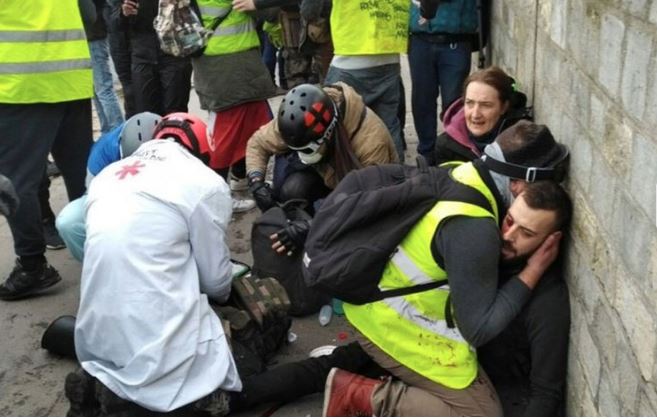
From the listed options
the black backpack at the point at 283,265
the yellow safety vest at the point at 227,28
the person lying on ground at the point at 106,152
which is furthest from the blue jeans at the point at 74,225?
the yellow safety vest at the point at 227,28

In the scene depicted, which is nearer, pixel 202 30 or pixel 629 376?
pixel 629 376

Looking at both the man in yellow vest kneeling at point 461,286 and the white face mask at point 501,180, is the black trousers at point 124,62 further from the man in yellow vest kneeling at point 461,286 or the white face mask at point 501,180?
the white face mask at point 501,180

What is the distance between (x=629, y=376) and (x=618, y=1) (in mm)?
1046

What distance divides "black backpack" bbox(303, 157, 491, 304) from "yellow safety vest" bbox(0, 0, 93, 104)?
1.93m

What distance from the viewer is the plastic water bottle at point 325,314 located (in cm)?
417

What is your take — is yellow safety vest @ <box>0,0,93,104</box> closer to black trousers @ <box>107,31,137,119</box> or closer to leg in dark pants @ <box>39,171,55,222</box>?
leg in dark pants @ <box>39,171,55,222</box>

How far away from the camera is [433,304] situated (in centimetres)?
307

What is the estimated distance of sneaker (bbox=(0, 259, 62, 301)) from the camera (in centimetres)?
451

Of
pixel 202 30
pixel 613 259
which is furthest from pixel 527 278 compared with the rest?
pixel 202 30

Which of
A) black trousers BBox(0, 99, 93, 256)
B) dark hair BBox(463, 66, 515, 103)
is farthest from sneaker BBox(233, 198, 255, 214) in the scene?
dark hair BBox(463, 66, 515, 103)

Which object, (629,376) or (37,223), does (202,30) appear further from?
(629,376)

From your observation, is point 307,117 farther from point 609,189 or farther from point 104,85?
point 104,85

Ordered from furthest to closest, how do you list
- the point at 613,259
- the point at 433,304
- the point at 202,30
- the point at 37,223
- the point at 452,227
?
the point at 202,30 < the point at 37,223 < the point at 433,304 < the point at 452,227 < the point at 613,259

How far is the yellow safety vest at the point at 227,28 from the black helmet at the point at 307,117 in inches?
54.3
